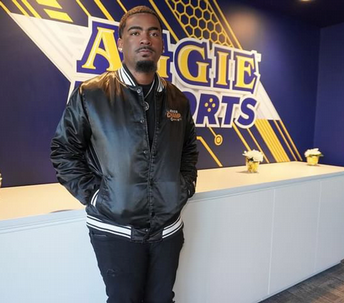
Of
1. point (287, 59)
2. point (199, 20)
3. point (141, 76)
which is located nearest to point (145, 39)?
point (141, 76)

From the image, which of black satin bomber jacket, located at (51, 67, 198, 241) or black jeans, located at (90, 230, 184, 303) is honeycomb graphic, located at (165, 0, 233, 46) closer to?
black satin bomber jacket, located at (51, 67, 198, 241)

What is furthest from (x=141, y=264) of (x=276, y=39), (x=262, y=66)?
(x=276, y=39)

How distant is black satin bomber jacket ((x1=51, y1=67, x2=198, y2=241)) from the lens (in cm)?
112

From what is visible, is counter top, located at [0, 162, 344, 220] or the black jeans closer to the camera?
the black jeans

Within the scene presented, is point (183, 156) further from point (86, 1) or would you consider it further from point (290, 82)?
point (290, 82)

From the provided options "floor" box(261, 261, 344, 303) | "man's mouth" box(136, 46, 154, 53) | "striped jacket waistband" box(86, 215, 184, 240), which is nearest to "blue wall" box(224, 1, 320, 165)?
"floor" box(261, 261, 344, 303)

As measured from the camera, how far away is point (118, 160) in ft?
3.67

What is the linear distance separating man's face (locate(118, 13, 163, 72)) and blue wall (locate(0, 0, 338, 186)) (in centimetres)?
79

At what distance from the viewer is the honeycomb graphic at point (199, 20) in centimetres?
224

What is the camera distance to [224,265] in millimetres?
1875

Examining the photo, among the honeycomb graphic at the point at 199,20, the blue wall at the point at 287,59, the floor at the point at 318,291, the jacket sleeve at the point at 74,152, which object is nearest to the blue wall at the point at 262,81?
the blue wall at the point at 287,59

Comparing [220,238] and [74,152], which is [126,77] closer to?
[74,152]

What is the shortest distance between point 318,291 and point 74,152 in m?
2.18

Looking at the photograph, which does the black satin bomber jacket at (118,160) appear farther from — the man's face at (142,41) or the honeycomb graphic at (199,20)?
the honeycomb graphic at (199,20)
